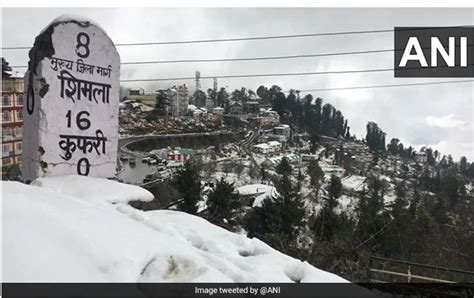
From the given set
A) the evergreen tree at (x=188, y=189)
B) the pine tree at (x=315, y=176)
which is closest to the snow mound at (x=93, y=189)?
the evergreen tree at (x=188, y=189)

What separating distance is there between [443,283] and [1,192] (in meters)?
4.73

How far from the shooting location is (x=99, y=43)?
471 cm

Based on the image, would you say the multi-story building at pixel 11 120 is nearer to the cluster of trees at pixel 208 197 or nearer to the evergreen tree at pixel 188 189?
the evergreen tree at pixel 188 189

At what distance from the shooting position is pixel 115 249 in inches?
102

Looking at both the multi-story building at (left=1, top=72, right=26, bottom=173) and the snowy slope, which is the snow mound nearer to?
the snowy slope

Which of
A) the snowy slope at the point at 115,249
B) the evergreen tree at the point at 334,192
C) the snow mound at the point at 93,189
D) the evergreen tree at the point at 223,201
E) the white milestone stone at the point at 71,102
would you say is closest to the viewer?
the snowy slope at the point at 115,249

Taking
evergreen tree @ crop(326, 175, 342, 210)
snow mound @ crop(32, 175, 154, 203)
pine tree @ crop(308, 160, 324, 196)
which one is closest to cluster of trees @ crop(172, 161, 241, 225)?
evergreen tree @ crop(326, 175, 342, 210)

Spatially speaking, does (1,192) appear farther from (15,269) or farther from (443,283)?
(443,283)

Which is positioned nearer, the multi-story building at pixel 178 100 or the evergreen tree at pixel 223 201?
the evergreen tree at pixel 223 201

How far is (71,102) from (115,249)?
244cm

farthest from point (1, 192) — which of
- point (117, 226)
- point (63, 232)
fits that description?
point (117, 226)

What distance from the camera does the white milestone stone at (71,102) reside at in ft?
14.0

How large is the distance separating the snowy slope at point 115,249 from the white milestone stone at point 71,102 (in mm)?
1058
